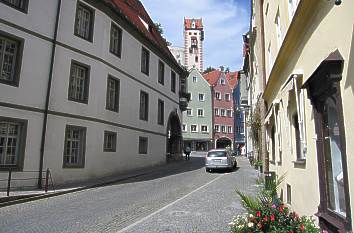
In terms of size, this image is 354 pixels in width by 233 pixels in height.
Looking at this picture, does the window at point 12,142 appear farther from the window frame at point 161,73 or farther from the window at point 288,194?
the window frame at point 161,73

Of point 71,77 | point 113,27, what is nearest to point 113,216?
point 71,77

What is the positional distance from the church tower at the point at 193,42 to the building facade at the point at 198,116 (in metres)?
30.9

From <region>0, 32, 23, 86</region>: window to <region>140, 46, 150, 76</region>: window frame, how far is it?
12.2 m

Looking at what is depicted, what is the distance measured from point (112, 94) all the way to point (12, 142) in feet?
27.2

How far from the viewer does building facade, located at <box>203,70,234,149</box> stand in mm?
66625

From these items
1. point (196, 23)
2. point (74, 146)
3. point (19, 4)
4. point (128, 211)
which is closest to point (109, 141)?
point (74, 146)

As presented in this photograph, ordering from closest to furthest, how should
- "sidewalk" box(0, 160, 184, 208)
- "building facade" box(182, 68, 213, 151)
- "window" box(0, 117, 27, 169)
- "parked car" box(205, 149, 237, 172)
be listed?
"sidewalk" box(0, 160, 184, 208), "window" box(0, 117, 27, 169), "parked car" box(205, 149, 237, 172), "building facade" box(182, 68, 213, 151)

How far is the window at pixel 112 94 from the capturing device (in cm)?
2148

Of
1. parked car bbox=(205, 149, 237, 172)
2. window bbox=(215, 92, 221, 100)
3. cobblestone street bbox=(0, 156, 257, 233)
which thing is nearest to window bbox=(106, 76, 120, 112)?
cobblestone street bbox=(0, 156, 257, 233)

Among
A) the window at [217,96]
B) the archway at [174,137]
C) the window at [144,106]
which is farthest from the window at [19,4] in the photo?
the window at [217,96]

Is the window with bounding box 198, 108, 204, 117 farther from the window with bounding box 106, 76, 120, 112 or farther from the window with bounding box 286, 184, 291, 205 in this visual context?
the window with bounding box 286, 184, 291, 205

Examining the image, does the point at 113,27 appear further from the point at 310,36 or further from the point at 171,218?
the point at 310,36

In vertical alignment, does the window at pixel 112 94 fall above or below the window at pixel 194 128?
below

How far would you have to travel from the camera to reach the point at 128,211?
1031 cm
